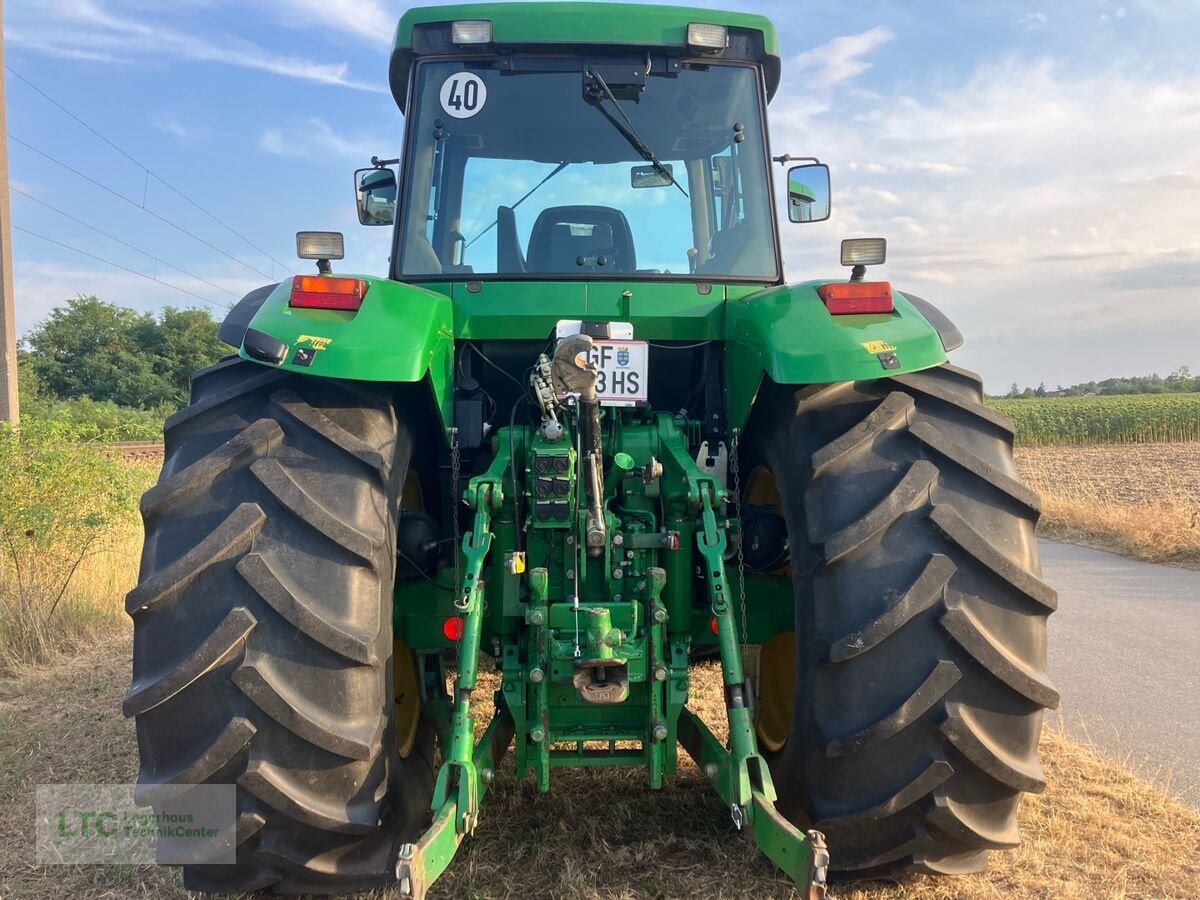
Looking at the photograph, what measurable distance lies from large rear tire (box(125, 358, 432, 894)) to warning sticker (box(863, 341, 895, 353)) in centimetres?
135

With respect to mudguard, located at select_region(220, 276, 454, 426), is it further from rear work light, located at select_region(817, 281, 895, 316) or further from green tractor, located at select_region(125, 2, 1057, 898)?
rear work light, located at select_region(817, 281, 895, 316)

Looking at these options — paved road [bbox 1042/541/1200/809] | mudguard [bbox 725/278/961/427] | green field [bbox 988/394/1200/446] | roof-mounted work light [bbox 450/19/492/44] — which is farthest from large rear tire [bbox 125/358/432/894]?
green field [bbox 988/394/1200/446]

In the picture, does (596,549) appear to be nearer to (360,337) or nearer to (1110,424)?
(360,337)

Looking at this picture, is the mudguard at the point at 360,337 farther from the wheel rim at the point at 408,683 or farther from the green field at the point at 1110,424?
the green field at the point at 1110,424

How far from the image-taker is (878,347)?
238cm

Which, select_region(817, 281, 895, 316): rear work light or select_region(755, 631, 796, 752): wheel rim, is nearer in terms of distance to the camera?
select_region(817, 281, 895, 316): rear work light

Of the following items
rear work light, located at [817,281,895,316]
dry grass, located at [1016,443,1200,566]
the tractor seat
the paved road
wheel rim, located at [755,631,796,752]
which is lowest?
the paved road

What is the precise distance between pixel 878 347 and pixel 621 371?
76cm

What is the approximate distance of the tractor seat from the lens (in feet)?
10.3

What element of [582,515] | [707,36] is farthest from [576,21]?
[582,515]

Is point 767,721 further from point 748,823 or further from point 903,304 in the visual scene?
point 903,304

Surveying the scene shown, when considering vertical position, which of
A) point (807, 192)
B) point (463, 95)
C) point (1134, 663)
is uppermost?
point (463, 95)

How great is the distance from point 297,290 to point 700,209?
1681 mm

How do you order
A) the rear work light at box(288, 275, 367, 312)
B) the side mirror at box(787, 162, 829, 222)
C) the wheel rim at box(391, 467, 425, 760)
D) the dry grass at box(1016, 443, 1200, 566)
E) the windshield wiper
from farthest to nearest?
1. the dry grass at box(1016, 443, 1200, 566)
2. the side mirror at box(787, 162, 829, 222)
3. the windshield wiper
4. the wheel rim at box(391, 467, 425, 760)
5. the rear work light at box(288, 275, 367, 312)
